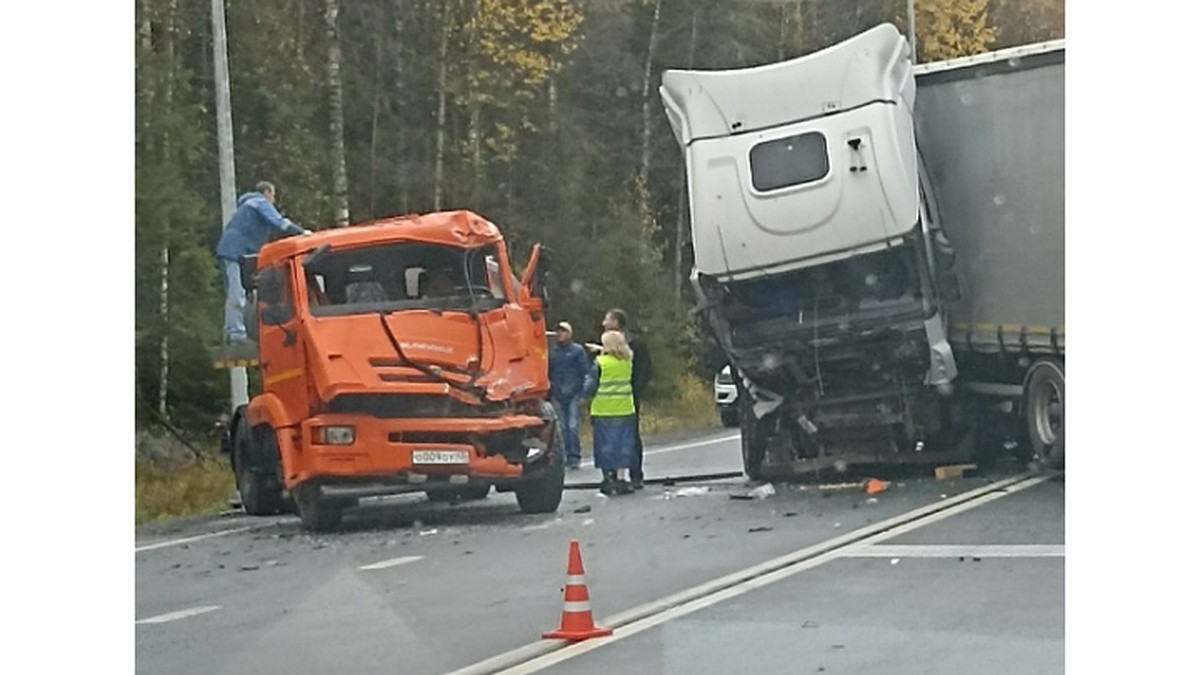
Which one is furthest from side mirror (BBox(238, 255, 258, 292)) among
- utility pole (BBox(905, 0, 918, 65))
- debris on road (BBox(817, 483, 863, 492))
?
utility pole (BBox(905, 0, 918, 65))

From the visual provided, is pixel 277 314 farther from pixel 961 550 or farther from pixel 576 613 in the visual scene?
pixel 961 550

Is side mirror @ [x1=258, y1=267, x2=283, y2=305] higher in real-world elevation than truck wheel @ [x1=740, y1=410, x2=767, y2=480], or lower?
higher

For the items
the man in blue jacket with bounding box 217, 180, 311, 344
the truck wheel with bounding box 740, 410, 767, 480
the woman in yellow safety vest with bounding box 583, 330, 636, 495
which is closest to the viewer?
the man in blue jacket with bounding box 217, 180, 311, 344

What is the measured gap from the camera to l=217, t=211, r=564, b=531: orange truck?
374 cm

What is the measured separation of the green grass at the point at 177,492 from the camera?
374cm

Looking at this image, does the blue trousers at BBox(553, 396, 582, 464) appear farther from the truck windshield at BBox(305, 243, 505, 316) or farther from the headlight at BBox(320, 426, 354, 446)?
the headlight at BBox(320, 426, 354, 446)

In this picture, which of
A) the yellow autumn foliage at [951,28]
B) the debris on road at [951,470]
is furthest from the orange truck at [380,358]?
the yellow autumn foliage at [951,28]

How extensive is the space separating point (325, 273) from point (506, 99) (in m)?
0.64

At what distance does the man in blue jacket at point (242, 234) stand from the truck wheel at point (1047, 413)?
192cm

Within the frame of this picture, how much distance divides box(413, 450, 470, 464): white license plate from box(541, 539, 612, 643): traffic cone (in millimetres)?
375

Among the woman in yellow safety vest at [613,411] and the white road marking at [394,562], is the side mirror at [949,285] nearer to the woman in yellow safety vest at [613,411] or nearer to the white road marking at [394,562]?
the woman in yellow safety vest at [613,411]

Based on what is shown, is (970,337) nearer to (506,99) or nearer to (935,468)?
(935,468)

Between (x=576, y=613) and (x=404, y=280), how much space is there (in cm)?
92
